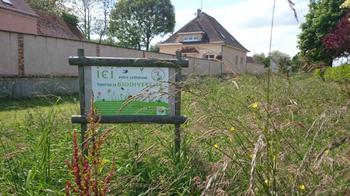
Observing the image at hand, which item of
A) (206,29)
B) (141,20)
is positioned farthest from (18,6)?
(141,20)

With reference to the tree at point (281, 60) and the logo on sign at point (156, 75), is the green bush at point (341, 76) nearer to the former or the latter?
the tree at point (281, 60)

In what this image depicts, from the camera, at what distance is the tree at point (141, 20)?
7100cm

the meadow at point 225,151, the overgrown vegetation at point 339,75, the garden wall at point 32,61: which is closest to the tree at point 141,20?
the garden wall at point 32,61

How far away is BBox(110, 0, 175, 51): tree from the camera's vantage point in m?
71.0

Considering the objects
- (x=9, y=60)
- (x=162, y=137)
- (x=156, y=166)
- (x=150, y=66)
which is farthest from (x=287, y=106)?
(x=9, y=60)

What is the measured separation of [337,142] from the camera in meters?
1.43

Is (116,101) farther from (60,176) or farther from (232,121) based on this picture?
(232,121)

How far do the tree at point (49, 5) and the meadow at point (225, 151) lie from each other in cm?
4690

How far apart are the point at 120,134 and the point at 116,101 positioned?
1.21 ft

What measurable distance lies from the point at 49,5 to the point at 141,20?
23.6 meters

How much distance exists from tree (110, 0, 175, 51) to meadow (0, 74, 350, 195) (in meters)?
66.8

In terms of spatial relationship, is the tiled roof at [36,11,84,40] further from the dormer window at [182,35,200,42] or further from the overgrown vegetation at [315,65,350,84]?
the overgrown vegetation at [315,65,350,84]

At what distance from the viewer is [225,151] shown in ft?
8.87

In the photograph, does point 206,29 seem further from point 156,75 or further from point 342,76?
point 156,75
